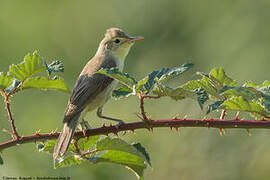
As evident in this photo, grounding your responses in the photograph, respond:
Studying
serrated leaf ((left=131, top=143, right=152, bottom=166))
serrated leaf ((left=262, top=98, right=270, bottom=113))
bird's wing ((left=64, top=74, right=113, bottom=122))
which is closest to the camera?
serrated leaf ((left=262, top=98, right=270, bottom=113))

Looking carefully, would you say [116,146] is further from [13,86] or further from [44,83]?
[13,86]

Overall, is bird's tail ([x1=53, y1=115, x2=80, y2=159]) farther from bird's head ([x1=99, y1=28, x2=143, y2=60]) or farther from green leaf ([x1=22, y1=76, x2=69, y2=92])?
bird's head ([x1=99, y1=28, x2=143, y2=60])

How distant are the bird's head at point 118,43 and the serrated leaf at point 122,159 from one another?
2.78m

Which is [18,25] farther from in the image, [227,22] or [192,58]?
[227,22]

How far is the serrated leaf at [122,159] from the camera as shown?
2553 mm

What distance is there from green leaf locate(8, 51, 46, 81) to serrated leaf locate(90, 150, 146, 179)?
64 centimetres

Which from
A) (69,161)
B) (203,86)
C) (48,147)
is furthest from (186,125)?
(48,147)

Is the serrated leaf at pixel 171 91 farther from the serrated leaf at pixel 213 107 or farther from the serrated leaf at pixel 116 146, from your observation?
the serrated leaf at pixel 116 146

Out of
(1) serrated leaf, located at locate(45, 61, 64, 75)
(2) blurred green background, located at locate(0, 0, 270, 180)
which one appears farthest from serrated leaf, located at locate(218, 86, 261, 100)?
(2) blurred green background, located at locate(0, 0, 270, 180)

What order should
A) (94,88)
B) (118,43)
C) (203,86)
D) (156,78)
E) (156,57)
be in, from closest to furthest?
(156,78) < (203,86) < (94,88) < (118,43) < (156,57)

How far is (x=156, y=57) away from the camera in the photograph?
5992 mm

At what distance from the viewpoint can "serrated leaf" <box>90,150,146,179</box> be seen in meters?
2.55

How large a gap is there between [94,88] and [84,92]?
0.15 m

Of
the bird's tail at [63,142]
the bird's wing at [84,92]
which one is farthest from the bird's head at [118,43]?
the bird's tail at [63,142]
